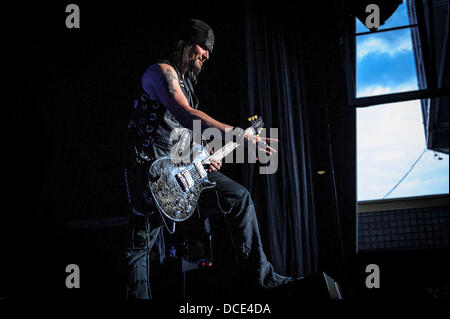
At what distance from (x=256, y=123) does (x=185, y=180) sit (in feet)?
1.90

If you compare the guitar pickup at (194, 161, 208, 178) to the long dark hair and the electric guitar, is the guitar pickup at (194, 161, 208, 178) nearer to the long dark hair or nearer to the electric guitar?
the electric guitar

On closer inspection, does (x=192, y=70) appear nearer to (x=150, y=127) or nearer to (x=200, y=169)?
(x=150, y=127)

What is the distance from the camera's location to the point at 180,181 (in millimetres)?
1720

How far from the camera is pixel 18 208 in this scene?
2.38 meters

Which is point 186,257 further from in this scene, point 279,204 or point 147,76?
point 147,76

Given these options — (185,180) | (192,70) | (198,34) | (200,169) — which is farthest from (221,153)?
(198,34)

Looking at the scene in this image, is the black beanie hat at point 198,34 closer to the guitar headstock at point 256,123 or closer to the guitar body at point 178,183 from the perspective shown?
the guitar headstock at point 256,123

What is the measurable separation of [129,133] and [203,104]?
2.94 ft

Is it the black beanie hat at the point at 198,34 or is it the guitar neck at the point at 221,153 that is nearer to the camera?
the guitar neck at the point at 221,153

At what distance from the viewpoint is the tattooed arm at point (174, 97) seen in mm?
1652

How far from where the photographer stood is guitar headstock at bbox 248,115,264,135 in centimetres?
203

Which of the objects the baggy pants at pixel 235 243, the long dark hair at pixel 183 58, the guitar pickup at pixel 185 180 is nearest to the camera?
the baggy pants at pixel 235 243

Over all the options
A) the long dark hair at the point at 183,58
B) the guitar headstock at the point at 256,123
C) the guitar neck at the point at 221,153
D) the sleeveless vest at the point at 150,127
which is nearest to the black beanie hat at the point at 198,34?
the long dark hair at the point at 183,58

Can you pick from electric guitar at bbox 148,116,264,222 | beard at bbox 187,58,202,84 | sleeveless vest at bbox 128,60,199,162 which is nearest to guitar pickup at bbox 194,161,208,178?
electric guitar at bbox 148,116,264,222
